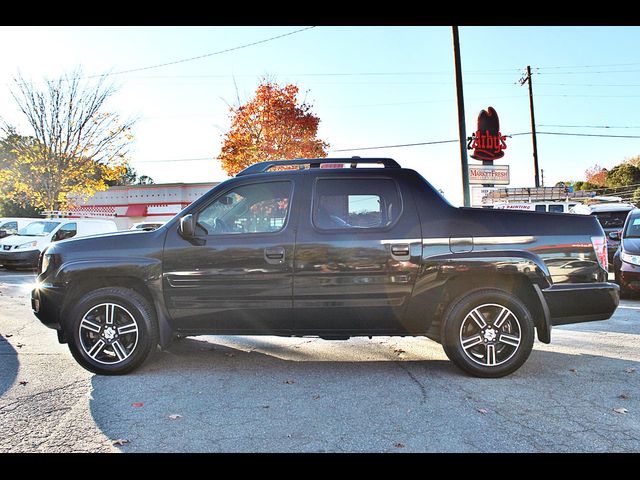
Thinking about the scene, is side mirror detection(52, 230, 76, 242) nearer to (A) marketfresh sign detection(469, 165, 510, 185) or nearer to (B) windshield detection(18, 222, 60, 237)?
(B) windshield detection(18, 222, 60, 237)

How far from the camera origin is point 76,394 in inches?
154

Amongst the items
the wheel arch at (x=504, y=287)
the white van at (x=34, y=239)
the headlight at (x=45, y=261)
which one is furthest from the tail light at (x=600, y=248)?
the white van at (x=34, y=239)

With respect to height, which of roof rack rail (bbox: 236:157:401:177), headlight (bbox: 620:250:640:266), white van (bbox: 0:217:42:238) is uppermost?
white van (bbox: 0:217:42:238)

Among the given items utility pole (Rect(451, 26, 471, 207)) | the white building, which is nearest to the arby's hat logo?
utility pole (Rect(451, 26, 471, 207))

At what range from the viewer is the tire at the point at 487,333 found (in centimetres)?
424

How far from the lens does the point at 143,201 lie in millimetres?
37312

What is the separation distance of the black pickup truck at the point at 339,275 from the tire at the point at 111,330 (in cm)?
1

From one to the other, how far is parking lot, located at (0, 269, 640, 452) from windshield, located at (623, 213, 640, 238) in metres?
4.55

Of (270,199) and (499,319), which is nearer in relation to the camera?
(499,319)

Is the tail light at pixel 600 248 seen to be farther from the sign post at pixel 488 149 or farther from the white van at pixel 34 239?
the sign post at pixel 488 149

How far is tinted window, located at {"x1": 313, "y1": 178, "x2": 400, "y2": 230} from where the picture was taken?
173 inches
